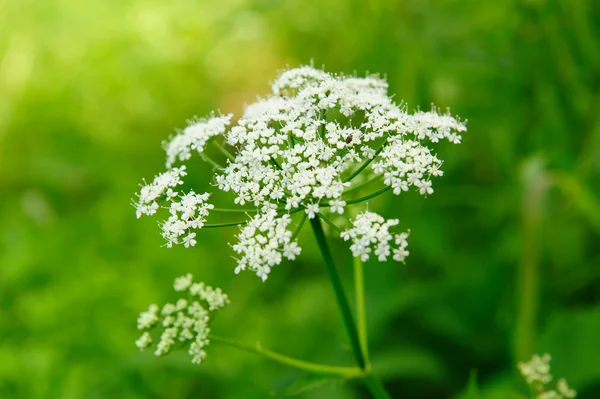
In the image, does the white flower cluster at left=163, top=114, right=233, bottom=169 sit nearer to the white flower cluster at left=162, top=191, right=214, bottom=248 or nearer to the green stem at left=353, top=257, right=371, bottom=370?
the white flower cluster at left=162, top=191, right=214, bottom=248

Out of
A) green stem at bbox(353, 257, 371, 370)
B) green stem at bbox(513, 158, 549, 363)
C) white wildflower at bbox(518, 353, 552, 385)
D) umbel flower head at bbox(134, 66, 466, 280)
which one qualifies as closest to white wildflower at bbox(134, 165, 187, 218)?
umbel flower head at bbox(134, 66, 466, 280)

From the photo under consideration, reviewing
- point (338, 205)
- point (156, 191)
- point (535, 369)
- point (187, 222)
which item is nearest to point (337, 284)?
point (338, 205)

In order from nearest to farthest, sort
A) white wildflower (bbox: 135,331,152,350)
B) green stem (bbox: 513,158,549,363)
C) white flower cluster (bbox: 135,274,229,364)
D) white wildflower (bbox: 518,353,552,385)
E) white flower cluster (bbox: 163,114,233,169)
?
white flower cluster (bbox: 135,274,229,364)
white wildflower (bbox: 135,331,152,350)
white flower cluster (bbox: 163,114,233,169)
white wildflower (bbox: 518,353,552,385)
green stem (bbox: 513,158,549,363)

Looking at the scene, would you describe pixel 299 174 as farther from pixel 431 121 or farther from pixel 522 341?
pixel 522 341

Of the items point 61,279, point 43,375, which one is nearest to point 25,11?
point 61,279

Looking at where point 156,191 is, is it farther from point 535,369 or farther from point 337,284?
point 535,369

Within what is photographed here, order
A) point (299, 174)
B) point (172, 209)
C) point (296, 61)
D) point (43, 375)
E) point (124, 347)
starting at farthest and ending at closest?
point (296, 61) → point (124, 347) → point (43, 375) → point (172, 209) → point (299, 174)
